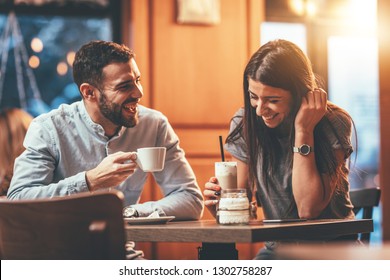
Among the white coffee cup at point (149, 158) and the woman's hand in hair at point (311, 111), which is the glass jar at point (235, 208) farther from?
the woman's hand in hair at point (311, 111)

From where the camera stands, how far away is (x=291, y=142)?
221cm

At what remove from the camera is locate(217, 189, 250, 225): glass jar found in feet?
5.51

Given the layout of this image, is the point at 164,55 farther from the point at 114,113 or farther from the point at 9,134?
the point at 114,113

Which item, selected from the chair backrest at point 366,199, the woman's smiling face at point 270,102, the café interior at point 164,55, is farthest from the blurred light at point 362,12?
the woman's smiling face at point 270,102

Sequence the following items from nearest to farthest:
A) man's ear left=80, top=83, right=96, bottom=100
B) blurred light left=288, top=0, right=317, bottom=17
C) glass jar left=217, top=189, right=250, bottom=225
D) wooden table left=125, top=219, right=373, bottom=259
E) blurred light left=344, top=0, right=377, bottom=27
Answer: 1. wooden table left=125, top=219, right=373, bottom=259
2. glass jar left=217, top=189, right=250, bottom=225
3. man's ear left=80, top=83, right=96, bottom=100
4. blurred light left=288, top=0, right=317, bottom=17
5. blurred light left=344, top=0, right=377, bottom=27

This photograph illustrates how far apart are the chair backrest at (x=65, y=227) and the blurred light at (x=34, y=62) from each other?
129 inches

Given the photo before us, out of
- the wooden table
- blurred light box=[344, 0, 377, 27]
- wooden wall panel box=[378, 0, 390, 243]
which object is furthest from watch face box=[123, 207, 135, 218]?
blurred light box=[344, 0, 377, 27]

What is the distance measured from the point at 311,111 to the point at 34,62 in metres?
2.86

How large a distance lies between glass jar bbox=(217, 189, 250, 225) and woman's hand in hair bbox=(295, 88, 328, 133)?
0.50 meters

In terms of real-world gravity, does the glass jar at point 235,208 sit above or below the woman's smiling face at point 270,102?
below

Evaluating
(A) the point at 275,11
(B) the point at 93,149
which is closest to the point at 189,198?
(B) the point at 93,149

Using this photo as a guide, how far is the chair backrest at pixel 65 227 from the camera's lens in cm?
124

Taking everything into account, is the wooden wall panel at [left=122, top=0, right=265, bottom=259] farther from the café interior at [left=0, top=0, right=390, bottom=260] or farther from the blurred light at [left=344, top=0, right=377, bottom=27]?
the blurred light at [left=344, top=0, right=377, bottom=27]

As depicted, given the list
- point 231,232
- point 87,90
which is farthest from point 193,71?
point 231,232
